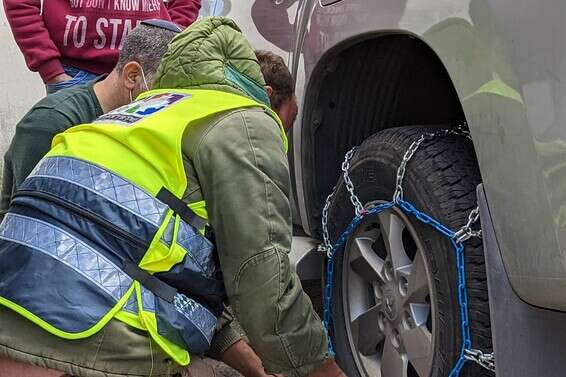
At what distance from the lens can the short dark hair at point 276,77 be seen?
2.54 m

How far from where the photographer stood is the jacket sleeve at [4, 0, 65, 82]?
3299 mm

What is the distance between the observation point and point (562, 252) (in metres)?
1.53

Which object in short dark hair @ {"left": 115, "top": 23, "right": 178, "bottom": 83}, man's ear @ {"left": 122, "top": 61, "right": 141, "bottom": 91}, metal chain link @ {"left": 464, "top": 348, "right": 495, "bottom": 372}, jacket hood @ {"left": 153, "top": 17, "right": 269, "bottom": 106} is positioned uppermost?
jacket hood @ {"left": 153, "top": 17, "right": 269, "bottom": 106}

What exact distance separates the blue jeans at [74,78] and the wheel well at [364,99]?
1022 mm

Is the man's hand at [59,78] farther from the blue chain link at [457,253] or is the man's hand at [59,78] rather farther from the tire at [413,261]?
the blue chain link at [457,253]

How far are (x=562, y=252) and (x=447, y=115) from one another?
116cm

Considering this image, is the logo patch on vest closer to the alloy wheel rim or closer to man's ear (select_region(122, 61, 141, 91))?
man's ear (select_region(122, 61, 141, 91))

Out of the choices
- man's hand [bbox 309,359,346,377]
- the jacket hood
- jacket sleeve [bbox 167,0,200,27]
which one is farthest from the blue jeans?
man's hand [bbox 309,359,346,377]

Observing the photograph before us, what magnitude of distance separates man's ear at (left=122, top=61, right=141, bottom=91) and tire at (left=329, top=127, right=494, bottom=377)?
0.71 m

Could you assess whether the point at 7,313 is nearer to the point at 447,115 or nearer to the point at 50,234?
the point at 50,234

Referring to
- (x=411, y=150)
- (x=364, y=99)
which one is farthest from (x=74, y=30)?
(x=411, y=150)

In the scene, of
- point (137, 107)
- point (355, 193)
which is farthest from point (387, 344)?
point (137, 107)

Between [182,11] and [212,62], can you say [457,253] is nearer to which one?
[212,62]

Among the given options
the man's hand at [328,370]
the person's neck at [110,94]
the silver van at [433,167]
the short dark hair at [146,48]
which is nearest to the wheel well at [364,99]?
the silver van at [433,167]
